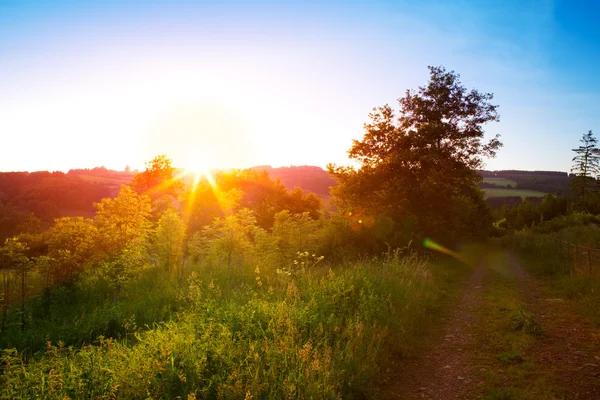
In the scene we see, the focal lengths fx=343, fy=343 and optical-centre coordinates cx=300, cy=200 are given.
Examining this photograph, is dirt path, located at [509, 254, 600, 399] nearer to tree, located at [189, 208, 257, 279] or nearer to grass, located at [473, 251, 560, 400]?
grass, located at [473, 251, 560, 400]

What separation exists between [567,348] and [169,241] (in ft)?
42.4

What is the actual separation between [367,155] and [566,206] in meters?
51.6

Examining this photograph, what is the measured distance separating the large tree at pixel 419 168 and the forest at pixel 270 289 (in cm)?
10

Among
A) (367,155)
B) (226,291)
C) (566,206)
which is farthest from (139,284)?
(566,206)

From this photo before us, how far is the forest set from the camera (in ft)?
15.4

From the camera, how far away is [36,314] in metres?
9.88

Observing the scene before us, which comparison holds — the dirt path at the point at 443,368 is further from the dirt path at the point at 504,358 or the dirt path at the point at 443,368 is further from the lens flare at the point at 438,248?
the lens flare at the point at 438,248

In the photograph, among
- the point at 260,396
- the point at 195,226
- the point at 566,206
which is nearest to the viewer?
the point at 260,396

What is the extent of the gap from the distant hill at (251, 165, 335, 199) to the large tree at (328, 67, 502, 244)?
67433 mm

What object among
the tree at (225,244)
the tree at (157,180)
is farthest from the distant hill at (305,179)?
the tree at (225,244)

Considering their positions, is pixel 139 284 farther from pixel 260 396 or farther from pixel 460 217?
pixel 460 217

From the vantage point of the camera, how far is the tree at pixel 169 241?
13.8 m

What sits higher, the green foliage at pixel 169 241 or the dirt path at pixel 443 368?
the green foliage at pixel 169 241

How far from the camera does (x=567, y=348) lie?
22.5 feet
